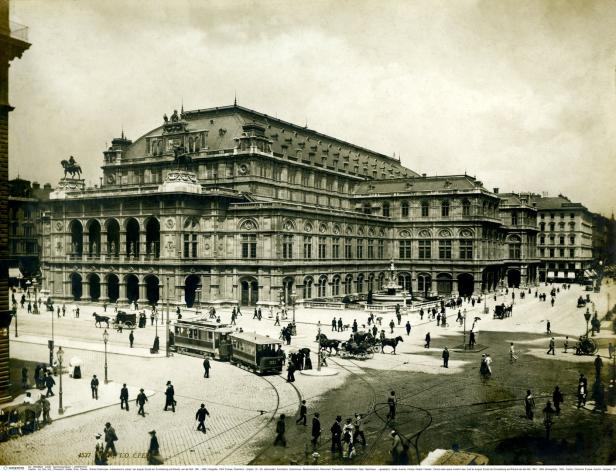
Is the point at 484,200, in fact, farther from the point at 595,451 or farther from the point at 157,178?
the point at 595,451

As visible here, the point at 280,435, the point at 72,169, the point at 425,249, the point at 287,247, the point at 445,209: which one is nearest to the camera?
the point at 280,435

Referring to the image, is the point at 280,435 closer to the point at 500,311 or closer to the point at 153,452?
the point at 153,452

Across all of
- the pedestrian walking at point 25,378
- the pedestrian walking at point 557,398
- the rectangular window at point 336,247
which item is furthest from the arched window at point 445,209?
the pedestrian walking at point 25,378

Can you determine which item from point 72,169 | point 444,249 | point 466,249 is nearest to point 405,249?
point 444,249

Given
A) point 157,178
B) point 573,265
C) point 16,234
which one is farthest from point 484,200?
point 16,234

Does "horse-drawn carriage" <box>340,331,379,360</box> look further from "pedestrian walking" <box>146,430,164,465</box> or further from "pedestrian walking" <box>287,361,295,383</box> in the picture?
"pedestrian walking" <box>146,430,164,465</box>

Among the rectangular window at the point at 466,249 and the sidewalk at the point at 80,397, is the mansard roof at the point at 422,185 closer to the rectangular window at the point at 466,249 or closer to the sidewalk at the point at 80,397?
the rectangular window at the point at 466,249
